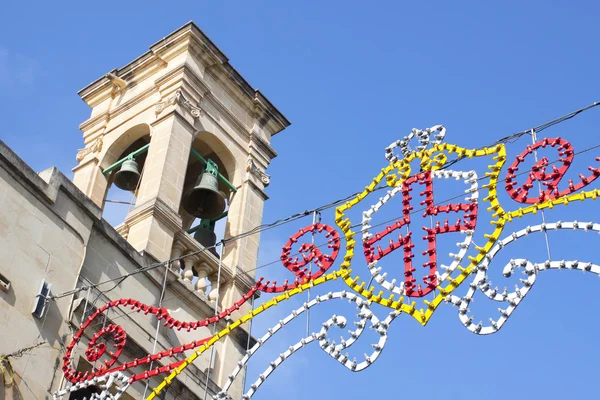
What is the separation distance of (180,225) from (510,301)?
26.3 feet

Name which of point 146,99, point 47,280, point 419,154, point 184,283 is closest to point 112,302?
point 47,280

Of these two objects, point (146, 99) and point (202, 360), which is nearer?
point (202, 360)

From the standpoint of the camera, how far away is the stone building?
562 inches

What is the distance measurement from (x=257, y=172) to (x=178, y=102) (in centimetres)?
182

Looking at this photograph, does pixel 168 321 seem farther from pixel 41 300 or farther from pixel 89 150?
pixel 89 150

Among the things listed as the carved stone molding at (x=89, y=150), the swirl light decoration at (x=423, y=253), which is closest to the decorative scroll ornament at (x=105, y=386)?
the swirl light decoration at (x=423, y=253)

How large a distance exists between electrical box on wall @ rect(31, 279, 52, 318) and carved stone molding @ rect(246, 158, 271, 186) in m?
6.31

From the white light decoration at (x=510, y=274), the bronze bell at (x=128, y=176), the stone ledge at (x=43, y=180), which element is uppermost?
the bronze bell at (x=128, y=176)

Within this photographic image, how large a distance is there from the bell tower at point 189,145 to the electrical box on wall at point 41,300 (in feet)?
12.0

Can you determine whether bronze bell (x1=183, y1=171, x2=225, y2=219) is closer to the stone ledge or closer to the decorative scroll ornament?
the stone ledge

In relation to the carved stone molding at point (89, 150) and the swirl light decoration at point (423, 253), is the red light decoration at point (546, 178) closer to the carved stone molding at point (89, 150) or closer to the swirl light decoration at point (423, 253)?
the swirl light decoration at point (423, 253)

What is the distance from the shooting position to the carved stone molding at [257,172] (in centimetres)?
2023

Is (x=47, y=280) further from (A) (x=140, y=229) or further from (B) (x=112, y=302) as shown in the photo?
(A) (x=140, y=229)

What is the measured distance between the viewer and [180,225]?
1802 cm
